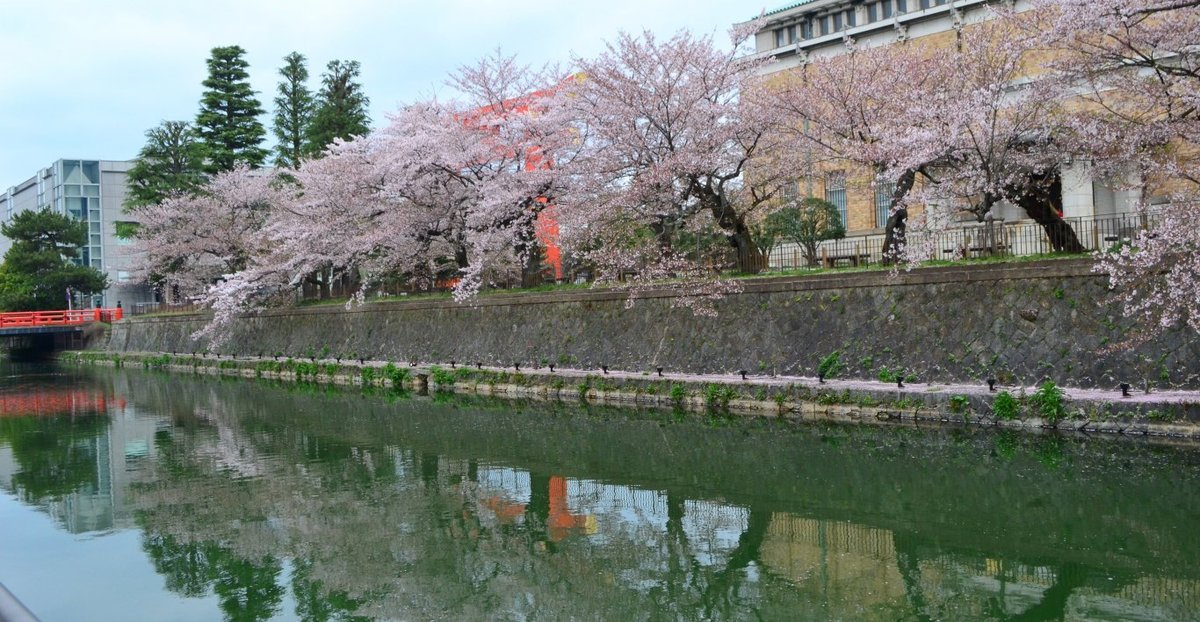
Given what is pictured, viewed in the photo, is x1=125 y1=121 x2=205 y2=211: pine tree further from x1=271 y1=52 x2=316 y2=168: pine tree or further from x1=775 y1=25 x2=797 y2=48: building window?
x1=775 y1=25 x2=797 y2=48: building window

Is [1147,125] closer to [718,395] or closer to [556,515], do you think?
[718,395]

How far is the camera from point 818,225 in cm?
2278

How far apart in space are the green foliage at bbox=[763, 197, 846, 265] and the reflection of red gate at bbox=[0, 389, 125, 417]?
19.3 meters

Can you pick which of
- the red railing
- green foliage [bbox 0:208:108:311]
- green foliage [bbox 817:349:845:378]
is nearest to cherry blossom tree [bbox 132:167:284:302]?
the red railing

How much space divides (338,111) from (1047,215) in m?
31.9

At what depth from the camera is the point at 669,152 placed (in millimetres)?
20438

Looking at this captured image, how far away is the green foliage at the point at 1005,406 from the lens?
13.9 m

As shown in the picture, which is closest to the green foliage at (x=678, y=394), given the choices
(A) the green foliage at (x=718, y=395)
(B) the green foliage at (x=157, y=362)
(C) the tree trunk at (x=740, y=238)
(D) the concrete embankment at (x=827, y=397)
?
(D) the concrete embankment at (x=827, y=397)

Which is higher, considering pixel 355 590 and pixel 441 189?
pixel 441 189

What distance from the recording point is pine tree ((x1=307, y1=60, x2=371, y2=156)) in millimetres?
40375

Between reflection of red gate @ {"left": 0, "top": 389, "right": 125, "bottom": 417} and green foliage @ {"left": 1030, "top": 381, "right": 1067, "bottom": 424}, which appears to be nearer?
green foliage @ {"left": 1030, "top": 381, "right": 1067, "bottom": 424}

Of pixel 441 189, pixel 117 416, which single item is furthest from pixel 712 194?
pixel 117 416

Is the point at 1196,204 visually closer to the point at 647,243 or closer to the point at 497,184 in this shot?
the point at 647,243

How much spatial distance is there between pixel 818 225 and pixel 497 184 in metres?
8.77
